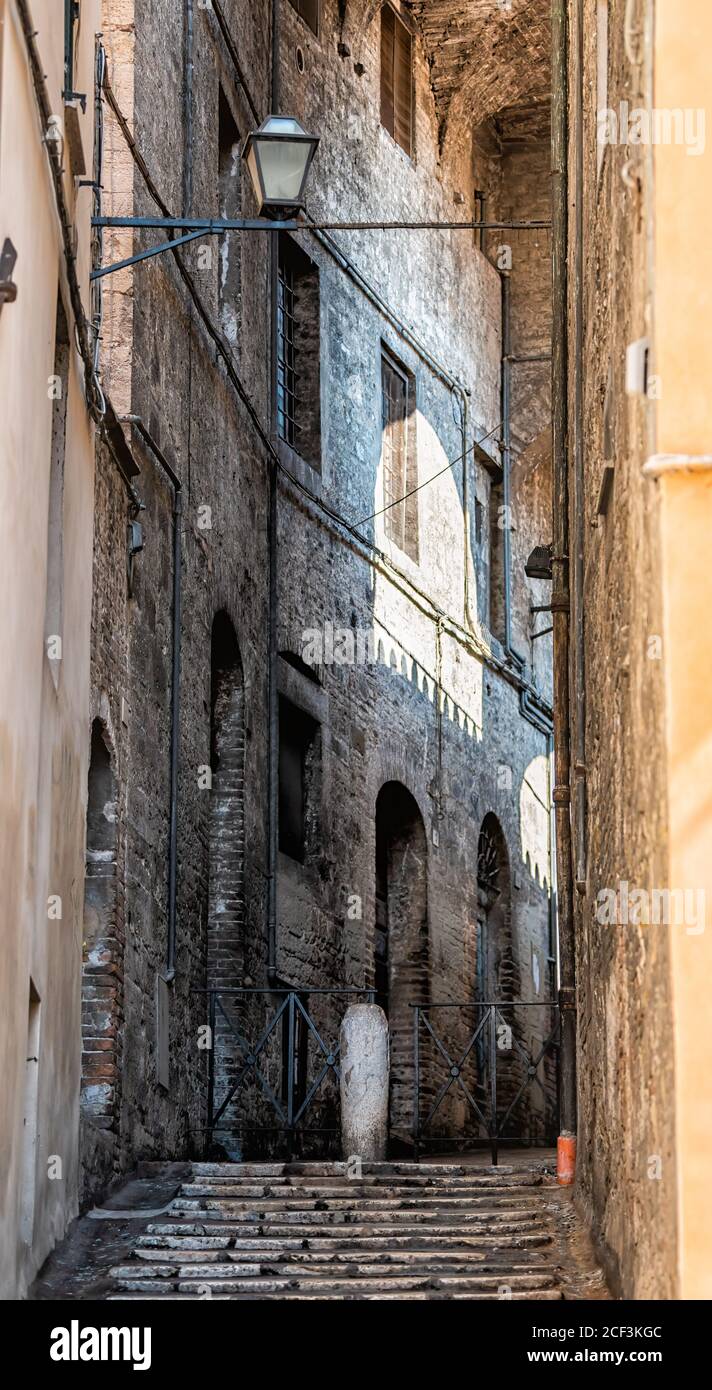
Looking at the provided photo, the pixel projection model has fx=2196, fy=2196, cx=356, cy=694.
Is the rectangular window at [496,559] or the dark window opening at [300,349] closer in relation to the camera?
the dark window opening at [300,349]

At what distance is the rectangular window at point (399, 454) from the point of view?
19.1m

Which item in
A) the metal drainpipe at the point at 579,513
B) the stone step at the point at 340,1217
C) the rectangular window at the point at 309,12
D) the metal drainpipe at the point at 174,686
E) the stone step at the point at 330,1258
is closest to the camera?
the stone step at the point at 330,1258

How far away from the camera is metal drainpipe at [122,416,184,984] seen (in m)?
12.0

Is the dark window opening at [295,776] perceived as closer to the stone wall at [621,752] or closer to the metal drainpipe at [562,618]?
the metal drainpipe at [562,618]

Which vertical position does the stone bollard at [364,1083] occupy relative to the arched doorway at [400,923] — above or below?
below

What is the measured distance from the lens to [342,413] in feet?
57.7

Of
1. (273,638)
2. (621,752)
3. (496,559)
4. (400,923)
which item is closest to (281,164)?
(621,752)

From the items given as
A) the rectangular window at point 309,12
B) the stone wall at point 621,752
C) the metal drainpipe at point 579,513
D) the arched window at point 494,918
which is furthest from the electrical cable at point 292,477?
the rectangular window at point 309,12

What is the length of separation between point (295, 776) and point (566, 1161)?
5.70 meters

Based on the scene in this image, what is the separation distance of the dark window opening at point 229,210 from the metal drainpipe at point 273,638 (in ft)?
3.50

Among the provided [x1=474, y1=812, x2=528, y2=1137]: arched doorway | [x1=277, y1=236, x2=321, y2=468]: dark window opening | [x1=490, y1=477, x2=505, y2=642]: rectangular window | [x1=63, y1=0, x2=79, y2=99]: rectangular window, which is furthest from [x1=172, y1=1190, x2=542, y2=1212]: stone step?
[x1=490, y1=477, x2=505, y2=642]: rectangular window

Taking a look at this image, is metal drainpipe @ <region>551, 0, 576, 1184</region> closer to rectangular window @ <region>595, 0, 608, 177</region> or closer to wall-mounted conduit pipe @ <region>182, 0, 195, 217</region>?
wall-mounted conduit pipe @ <region>182, 0, 195, 217</region>
